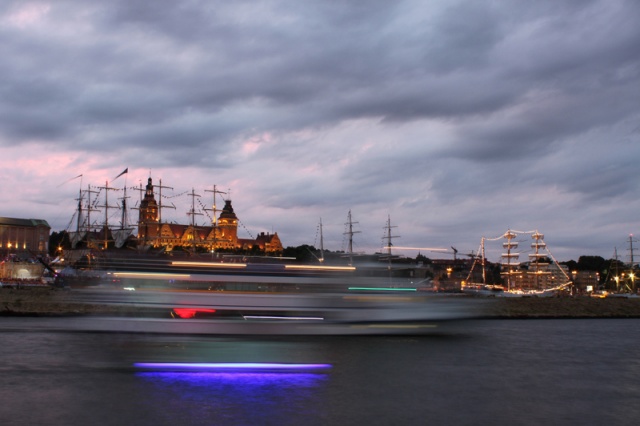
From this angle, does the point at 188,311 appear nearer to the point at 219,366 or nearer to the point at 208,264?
the point at 219,366

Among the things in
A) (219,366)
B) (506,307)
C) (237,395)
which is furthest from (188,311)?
(506,307)

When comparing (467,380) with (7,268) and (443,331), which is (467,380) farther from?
(7,268)

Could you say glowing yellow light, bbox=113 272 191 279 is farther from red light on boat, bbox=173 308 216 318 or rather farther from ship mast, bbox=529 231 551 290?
ship mast, bbox=529 231 551 290

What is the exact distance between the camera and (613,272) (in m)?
197

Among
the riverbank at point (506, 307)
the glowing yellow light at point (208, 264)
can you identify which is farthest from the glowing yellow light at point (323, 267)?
the riverbank at point (506, 307)

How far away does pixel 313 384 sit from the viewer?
15227 mm

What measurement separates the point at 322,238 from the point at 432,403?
457 ft

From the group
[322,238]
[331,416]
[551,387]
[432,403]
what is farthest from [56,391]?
[322,238]

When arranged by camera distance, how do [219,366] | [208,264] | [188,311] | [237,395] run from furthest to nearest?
[208,264]
[188,311]
[219,366]
[237,395]

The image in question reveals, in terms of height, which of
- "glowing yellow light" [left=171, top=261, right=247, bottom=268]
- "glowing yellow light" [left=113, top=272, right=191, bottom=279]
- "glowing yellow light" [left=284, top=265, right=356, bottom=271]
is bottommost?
"glowing yellow light" [left=113, top=272, right=191, bottom=279]

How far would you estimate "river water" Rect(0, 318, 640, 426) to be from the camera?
11531 mm

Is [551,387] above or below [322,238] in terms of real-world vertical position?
below

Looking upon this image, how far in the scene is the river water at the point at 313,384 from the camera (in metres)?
11.5

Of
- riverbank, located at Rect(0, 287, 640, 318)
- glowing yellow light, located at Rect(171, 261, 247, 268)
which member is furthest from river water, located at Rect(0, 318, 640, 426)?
riverbank, located at Rect(0, 287, 640, 318)
